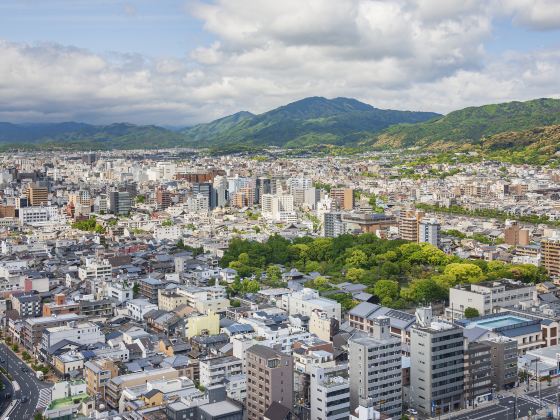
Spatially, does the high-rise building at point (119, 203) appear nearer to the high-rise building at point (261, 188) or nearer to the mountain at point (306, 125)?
the high-rise building at point (261, 188)

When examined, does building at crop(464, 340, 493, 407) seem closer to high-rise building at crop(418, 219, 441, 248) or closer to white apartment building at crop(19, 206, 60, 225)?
high-rise building at crop(418, 219, 441, 248)

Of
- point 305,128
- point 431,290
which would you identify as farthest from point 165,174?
point 305,128

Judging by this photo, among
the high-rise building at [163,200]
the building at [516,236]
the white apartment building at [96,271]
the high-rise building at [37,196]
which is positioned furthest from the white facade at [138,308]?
the high-rise building at [37,196]

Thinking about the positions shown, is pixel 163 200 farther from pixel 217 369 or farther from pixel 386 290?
pixel 217 369

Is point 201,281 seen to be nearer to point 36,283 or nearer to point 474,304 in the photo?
point 36,283

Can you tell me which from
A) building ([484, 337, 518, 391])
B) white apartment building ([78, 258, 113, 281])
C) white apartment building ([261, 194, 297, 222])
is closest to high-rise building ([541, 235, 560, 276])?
building ([484, 337, 518, 391])

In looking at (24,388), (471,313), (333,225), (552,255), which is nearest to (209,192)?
(333,225)

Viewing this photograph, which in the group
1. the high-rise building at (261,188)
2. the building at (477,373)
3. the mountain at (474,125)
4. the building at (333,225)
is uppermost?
the mountain at (474,125)
